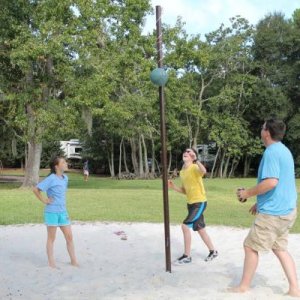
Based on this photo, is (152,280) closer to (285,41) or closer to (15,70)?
(15,70)

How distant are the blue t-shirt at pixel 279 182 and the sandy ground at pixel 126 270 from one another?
0.87m

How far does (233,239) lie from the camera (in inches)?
324

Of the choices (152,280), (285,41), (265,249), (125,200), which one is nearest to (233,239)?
(152,280)

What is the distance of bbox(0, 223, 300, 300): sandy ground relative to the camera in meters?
5.04

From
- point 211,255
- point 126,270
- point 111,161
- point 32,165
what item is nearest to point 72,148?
point 111,161

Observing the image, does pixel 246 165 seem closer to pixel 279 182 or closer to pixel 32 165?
pixel 32 165

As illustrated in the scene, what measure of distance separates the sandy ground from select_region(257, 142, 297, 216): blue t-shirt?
87cm

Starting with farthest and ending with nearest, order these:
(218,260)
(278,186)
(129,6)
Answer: (129,6)
(218,260)
(278,186)

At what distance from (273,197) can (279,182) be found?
0.49ft

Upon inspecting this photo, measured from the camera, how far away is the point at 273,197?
4.59 m

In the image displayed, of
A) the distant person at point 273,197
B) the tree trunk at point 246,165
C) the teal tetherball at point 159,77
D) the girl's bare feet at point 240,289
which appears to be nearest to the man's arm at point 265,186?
the distant person at point 273,197

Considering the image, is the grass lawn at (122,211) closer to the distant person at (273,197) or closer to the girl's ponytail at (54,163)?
the girl's ponytail at (54,163)

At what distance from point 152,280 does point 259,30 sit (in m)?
35.2

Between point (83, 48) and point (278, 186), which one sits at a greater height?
point (83, 48)
